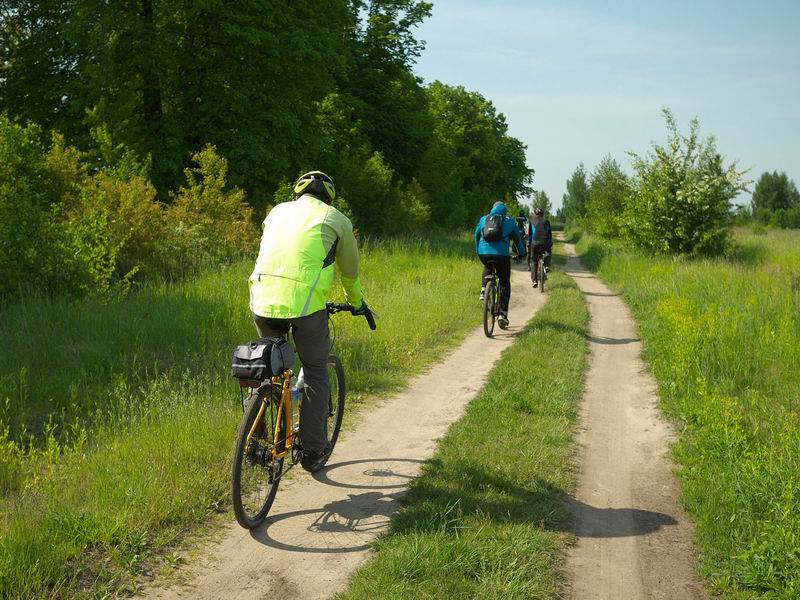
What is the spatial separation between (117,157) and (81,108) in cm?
420

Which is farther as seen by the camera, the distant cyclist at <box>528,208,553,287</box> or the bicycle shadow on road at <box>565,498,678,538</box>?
the distant cyclist at <box>528,208,553,287</box>

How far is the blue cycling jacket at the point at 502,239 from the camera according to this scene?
1210 centimetres

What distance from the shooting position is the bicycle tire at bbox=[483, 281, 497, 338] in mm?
12031

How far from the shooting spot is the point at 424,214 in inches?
1321

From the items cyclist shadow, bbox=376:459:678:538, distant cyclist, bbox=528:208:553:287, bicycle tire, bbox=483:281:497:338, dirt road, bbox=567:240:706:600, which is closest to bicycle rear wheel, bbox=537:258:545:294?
distant cyclist, bbox=528:208:553:287

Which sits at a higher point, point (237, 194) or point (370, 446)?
point (237, 194)

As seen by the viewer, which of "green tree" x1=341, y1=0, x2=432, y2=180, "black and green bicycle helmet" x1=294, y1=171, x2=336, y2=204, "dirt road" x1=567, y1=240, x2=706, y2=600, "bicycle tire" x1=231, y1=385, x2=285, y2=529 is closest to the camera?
"dirt road" x1=567, y1=240, x2=706, y2=600

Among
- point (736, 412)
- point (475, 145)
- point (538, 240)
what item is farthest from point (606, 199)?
point (736, 412)

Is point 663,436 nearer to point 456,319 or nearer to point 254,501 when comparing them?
point 254,501

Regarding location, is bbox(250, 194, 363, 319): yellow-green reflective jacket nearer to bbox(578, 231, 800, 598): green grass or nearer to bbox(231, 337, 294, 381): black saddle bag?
bbox(231, 337, 294, 381): black saddle bag

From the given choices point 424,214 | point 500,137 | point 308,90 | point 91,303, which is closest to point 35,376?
point 91,303

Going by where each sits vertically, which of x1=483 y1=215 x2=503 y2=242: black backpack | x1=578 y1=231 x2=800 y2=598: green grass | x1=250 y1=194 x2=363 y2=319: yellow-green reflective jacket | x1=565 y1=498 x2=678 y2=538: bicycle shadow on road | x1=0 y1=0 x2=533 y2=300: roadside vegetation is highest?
x1=0 y1=0 x2=533 y2=300: roadside vegetation

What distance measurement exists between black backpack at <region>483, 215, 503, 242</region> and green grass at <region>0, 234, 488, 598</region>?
171cm

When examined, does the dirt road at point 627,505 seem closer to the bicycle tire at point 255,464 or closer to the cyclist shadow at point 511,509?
the cyclist shadow at point 511,509
